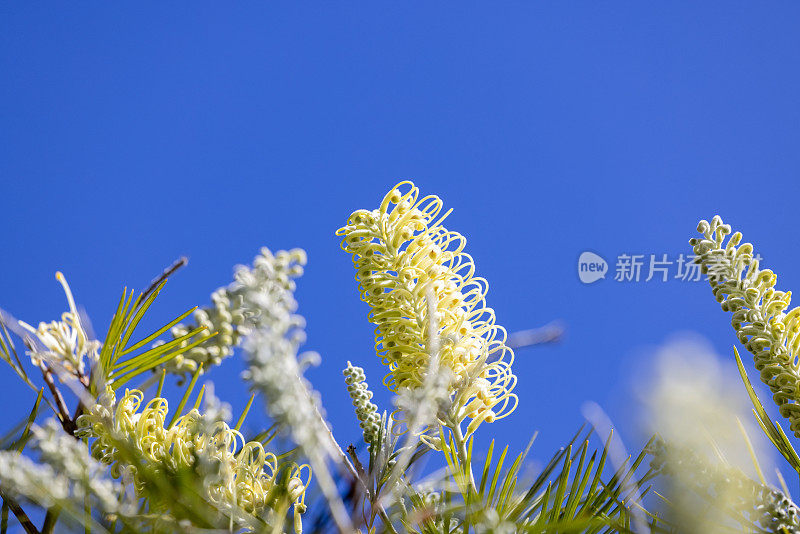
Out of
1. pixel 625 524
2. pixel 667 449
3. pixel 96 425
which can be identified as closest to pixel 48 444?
pixel 96 425

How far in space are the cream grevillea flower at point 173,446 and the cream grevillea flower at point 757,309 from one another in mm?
743

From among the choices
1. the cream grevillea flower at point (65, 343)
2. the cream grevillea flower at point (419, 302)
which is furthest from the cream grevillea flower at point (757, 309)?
the cream grevillea flower at point (65, 343)

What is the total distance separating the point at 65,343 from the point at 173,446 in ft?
0.78

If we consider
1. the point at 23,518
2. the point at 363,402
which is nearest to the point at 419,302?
the point at 363,402

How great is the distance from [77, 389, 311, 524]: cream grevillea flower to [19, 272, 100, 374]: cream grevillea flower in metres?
0.09

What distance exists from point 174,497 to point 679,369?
2.01ft

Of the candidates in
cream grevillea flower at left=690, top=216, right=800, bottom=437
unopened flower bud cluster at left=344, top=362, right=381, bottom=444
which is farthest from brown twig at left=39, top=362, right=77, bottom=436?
cream grevillea flower at left=690, top=216, right=800, bottom=437

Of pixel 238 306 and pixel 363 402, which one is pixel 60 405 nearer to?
pixel 238 306

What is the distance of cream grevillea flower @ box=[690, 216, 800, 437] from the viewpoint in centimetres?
110

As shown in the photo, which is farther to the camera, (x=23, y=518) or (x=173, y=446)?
(x=173, y=446)

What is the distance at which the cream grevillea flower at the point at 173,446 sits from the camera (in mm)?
1058

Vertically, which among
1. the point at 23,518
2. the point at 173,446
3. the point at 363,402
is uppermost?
the point at 363,402

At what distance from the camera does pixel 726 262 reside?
1.21 metres

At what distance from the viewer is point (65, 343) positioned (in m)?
1.15
